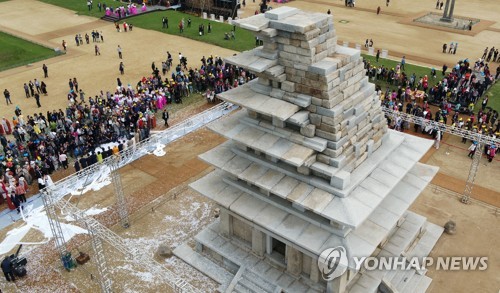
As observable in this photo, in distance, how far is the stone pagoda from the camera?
18.6 metres

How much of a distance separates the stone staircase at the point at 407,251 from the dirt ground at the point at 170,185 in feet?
2.24

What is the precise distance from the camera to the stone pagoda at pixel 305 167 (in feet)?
61.2

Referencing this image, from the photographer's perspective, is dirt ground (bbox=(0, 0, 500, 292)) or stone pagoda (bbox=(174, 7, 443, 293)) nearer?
stone pagoda (bbox=(174, 7, 443, 293))

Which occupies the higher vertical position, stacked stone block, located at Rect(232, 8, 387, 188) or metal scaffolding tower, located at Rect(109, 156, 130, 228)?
stacked stone block, located at Rect(232, 8, 387, 188)

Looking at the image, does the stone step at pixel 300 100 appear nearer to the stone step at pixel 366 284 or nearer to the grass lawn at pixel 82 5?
the stone step at pixel 366 284

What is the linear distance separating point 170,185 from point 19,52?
3722 cm

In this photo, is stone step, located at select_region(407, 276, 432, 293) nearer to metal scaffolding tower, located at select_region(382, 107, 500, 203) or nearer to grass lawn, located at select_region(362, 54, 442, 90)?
metal scaffolding tower, located at select_region(382, 107, 500, 203)

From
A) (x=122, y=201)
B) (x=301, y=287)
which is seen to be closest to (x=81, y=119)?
(x=122, y=201)

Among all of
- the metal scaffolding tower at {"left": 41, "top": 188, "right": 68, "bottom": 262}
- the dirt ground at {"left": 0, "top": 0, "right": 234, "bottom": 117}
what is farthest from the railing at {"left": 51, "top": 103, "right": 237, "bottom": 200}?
the dirt ground at {"left": 0, "top": 0, "right": 234, "bottom": 117}

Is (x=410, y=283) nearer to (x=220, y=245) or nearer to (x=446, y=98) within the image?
(x=220, y=245)

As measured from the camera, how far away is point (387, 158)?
862 inches

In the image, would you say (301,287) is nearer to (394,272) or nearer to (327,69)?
(394,272)

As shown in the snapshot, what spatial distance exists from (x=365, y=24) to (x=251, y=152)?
50098mm

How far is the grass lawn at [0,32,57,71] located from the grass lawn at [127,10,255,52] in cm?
1446
